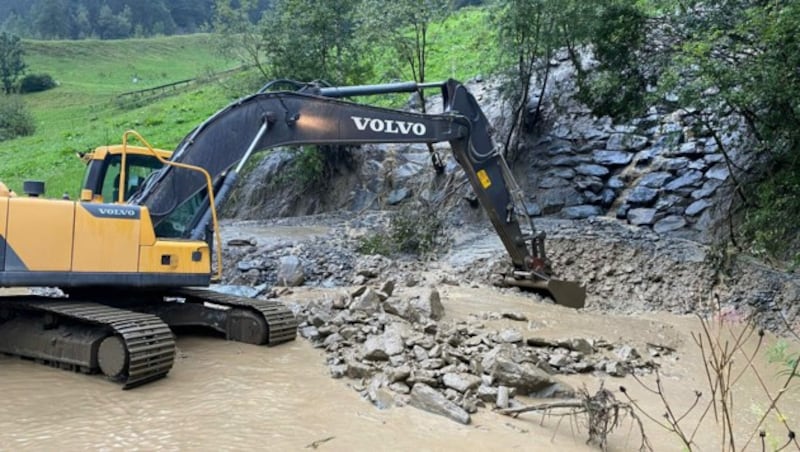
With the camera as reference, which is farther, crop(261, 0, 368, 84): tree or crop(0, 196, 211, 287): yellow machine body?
crop(261, 0, 368, 84): tree

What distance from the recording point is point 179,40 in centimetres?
7069

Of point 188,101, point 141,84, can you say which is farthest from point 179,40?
point 188,101

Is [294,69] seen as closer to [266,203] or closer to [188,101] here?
[266,203]

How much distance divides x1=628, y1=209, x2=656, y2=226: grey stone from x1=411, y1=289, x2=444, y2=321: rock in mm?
6384

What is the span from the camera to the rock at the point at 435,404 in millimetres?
4637

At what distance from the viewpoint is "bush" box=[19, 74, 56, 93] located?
45.9 m

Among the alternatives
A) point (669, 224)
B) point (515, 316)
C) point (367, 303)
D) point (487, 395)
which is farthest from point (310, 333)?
point (669, 224)

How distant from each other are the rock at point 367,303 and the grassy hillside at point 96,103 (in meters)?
13.8

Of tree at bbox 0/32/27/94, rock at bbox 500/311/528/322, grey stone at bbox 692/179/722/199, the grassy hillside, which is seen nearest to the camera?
rock at bbox 500/311/528/322

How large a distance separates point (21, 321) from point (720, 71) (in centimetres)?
909

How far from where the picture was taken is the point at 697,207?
1191 cm

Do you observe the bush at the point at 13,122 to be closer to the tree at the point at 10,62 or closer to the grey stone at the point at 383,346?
the tree at the point at 10,62

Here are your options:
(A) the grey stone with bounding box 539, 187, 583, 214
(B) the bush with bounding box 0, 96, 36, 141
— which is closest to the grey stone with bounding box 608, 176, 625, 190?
(A) the grey stone with bounding box 539, 187, 583, 214

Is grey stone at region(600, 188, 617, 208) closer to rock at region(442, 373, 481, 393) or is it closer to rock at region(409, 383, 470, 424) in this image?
rock at region(442, 373, 481, 393)
